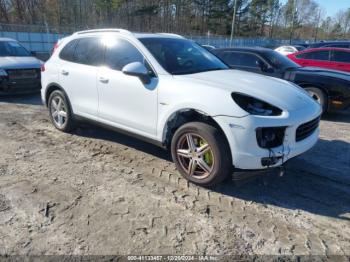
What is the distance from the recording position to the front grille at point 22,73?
8156mm

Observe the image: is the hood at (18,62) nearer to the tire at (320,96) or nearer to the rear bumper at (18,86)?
the rear bumper at (18,86)

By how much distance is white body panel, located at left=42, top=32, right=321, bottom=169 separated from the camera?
3.24 meters

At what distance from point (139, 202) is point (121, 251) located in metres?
0.80

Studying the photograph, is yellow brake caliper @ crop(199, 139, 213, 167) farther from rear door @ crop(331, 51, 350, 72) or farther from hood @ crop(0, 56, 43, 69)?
rear door @ crop(331, 51, 350, 72)

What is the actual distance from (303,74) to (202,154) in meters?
4.91

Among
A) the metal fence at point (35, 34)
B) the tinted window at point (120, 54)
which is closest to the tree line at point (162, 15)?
the metal fence at point (35, 34)

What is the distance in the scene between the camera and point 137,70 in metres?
3.81

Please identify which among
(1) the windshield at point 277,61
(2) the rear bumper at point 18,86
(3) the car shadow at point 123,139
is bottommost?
(3) the car shadow at point 123,139

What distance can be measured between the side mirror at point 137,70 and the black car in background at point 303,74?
3669 mm

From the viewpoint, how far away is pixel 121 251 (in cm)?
264

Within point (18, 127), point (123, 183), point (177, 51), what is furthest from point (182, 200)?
point (18, 127)

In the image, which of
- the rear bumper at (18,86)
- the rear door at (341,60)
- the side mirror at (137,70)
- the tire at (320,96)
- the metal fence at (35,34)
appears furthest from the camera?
the metal fence at (35,34)

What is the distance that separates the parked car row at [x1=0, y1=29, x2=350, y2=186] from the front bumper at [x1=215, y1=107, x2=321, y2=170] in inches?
0.4

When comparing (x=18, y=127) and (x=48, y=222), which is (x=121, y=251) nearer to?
(x=48, y=222)
